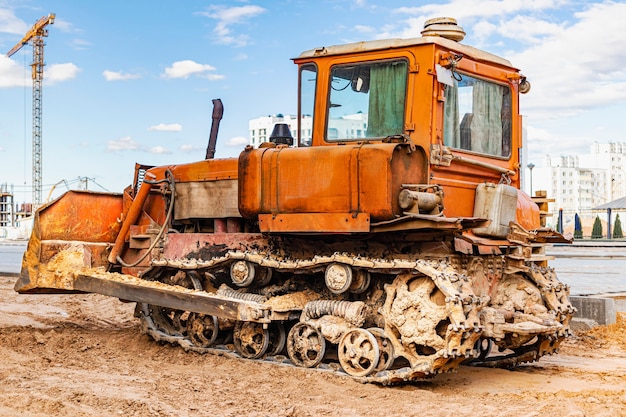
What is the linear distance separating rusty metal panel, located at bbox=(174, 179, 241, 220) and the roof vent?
284 centimetres

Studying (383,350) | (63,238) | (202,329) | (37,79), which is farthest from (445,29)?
(37,79)

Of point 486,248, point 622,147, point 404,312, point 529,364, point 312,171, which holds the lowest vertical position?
point 529,364

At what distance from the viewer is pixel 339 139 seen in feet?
29.9

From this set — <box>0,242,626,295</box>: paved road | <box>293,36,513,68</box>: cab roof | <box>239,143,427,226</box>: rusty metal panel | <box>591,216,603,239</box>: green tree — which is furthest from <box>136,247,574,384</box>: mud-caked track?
<box>591,216,603,239</box>: green tree

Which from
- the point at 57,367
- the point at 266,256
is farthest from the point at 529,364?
the point at 57,367

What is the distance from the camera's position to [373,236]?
8711mm

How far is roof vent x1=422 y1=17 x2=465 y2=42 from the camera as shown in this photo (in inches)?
369

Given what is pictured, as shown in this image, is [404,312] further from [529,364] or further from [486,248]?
[529,364]

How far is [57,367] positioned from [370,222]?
12.0 ft

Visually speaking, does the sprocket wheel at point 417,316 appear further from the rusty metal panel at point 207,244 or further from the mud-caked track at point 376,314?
the rusty metal panel at point 207,244

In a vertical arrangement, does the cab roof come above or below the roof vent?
below

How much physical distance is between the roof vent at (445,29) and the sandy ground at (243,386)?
3.67 metres

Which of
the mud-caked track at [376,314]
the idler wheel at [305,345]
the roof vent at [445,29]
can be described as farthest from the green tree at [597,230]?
the idler wheel at [305,345]

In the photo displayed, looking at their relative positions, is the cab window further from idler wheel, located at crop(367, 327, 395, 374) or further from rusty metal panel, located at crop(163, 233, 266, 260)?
idler wheel, located at crop(367, 327, 395, 374)
